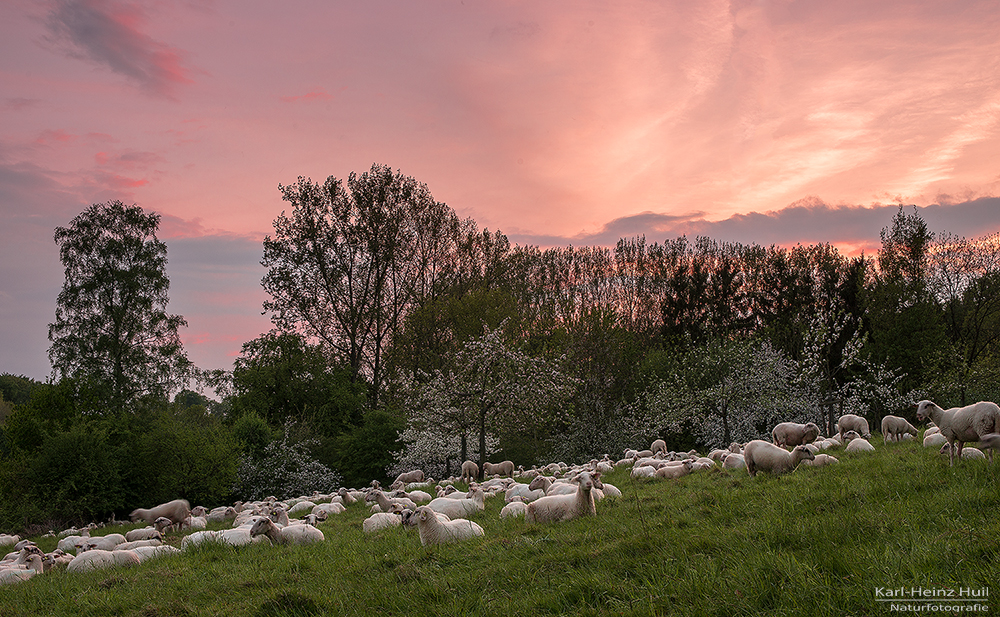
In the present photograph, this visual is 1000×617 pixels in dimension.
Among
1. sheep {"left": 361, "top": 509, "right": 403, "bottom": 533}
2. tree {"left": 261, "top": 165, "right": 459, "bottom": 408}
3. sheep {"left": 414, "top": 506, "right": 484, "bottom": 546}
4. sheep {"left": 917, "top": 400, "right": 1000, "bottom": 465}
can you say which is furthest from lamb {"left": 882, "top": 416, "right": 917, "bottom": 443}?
tree {"left": 261, "top": 165, "right": 459, "bottom": 408}

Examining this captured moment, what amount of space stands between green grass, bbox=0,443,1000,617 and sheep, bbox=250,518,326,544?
1.08 metres

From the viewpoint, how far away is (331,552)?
8891 mm

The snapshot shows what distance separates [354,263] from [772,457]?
40.1 m

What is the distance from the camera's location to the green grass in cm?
450

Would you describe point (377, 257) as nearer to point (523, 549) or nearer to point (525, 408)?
point (525, 408)

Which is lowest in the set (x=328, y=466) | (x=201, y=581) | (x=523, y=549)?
(x=328, y=466)

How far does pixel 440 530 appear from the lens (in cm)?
869

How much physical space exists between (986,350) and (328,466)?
46.5m

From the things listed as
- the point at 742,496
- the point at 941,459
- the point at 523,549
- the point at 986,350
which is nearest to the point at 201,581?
the point at 523,549

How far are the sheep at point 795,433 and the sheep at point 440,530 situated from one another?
10707 mm

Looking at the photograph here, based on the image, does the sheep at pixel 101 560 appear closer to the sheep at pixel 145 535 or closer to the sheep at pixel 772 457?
the sheep at pixel 145 535

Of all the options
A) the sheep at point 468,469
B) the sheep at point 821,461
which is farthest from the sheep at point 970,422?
the sheep at point 468,469

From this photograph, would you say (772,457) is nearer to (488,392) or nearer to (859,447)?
(859,447)

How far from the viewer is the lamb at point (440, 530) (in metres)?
8.49
